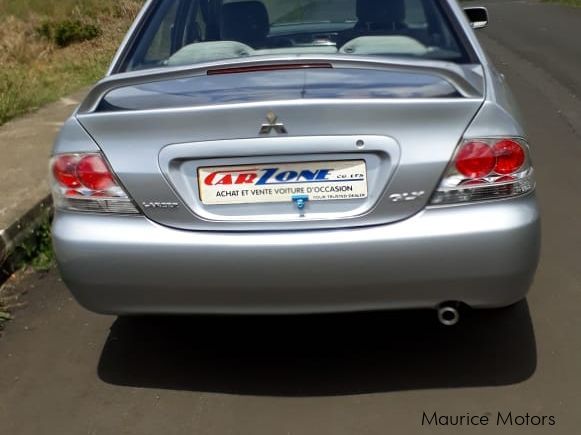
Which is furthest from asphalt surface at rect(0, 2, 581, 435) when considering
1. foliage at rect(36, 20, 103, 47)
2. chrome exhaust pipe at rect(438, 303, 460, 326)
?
foliage at rect(36, 20, 103, 47)

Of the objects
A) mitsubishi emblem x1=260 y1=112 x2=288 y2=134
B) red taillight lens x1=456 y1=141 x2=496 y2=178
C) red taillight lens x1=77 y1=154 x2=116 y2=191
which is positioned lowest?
red taillight lens x1=456 y1=141 x2=496 y2=178

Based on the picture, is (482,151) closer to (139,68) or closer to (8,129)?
(139,68)

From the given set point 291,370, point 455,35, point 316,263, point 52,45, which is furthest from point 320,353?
point 52,45

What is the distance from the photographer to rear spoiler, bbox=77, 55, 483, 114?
3.50m

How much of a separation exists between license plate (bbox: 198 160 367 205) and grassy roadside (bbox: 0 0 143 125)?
6557 millimetres

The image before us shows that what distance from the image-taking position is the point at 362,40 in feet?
13.9

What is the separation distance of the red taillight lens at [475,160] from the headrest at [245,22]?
1740 millimetres

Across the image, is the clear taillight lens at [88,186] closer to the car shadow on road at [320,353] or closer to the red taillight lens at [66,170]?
the red taillight lens at [66,170]

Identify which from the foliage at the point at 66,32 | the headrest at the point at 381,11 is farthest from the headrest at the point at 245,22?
the foliage at the point at 66,32

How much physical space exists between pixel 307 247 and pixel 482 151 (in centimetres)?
69

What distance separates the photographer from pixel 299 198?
3.20 meters

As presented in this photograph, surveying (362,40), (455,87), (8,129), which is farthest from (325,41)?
(8,129)

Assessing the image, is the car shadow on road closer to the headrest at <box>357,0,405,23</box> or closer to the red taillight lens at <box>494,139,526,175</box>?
the red taillight lens at <box>494,139,526,175</box>

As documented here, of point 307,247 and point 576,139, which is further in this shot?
point 576,139
